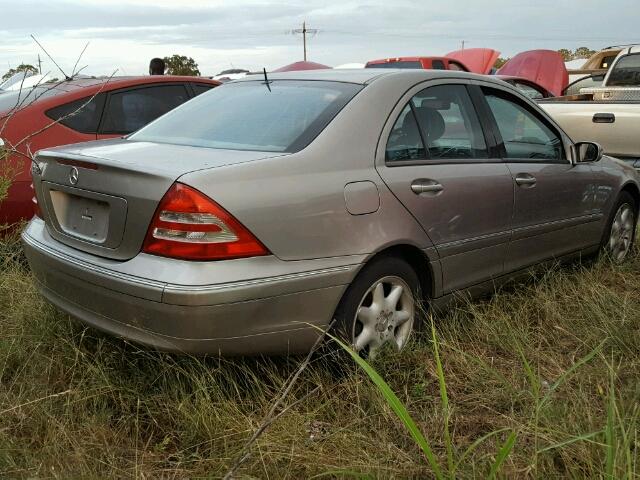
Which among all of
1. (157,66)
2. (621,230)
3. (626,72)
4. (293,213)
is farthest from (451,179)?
(626,72)

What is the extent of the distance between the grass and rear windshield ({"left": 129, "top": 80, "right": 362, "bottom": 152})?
0.98 meters

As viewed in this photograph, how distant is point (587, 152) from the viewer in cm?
448

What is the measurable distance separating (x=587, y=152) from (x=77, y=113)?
360 centimetres

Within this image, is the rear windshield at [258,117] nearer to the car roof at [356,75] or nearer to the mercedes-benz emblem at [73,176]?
the car roof at [356,75]

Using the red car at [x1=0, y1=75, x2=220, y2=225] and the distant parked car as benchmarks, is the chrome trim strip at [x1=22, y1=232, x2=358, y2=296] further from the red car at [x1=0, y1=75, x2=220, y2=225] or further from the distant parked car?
the red car at [x1=0, y1=75, x2=220, y2=225]

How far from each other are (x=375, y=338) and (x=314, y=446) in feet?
2.44

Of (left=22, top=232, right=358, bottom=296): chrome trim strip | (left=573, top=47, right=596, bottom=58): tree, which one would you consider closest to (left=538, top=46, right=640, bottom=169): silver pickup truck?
(left=22, top=232, right=358, bottom=296): chrome trim strip

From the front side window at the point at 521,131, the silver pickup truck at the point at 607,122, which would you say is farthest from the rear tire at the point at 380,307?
the silver pickup truck at the point at 607,122

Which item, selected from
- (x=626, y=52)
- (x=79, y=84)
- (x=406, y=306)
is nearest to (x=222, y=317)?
(x=406, y=306)

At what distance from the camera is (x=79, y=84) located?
204 inches

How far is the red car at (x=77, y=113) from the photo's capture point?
14.3 feet

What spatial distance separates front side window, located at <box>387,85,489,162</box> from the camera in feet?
10.7

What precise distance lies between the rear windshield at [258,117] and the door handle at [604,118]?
4481 mm

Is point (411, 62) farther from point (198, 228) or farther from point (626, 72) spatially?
point (198, 228)
